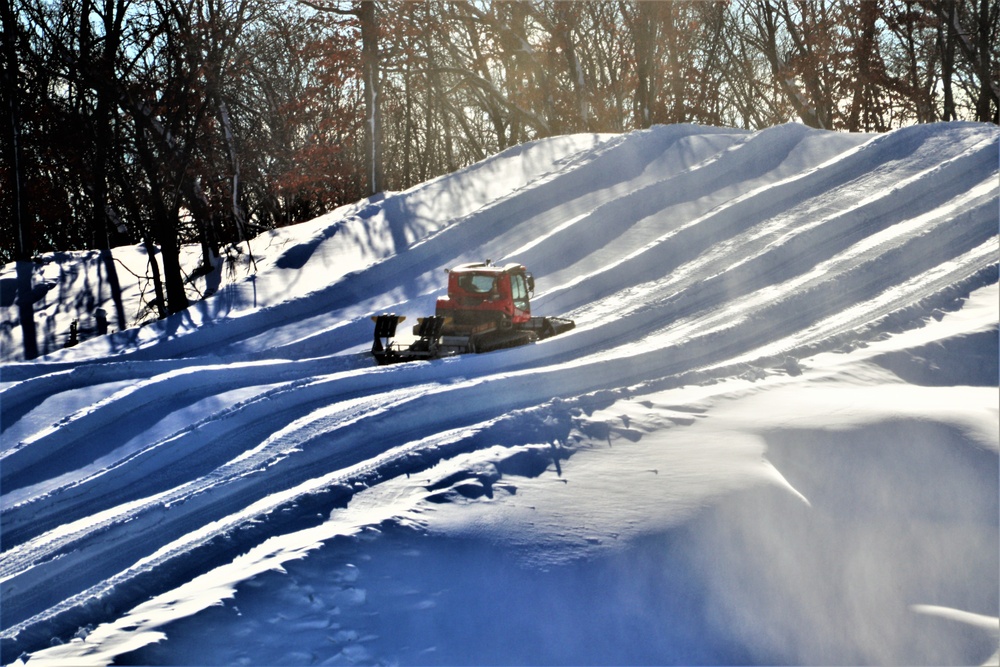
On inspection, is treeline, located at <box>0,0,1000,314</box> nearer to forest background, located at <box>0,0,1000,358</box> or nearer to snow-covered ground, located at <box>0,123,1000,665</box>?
forest background, located at <box>0,0,1000,358</box>

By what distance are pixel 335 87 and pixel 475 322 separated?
18657mm

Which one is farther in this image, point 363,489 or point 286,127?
point 286,127

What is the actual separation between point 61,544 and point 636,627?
15.2 feet

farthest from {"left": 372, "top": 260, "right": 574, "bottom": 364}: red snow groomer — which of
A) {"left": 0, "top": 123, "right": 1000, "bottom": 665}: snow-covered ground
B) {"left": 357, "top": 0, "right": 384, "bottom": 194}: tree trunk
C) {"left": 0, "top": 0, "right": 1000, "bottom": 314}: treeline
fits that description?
{"left": 357, "top": 0, "right": 384, "bottom": 194}: tree trunk

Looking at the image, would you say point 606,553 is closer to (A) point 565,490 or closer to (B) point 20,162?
(A) point 565,490

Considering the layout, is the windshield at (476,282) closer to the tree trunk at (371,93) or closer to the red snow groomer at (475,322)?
the red snow groomer at (475,322)

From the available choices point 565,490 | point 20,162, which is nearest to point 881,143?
point 565,490

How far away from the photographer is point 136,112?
619 inches

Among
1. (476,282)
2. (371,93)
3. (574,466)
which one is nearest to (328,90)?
(371,93)

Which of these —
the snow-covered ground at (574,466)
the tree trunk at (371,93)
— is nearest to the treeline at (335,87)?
the tree trunk at (371,93)

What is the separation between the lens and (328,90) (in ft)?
80.3

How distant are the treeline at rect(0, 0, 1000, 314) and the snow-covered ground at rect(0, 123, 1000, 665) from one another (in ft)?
16.5

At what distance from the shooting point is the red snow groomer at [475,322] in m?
11.2

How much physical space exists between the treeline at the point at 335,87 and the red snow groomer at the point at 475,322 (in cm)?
661
